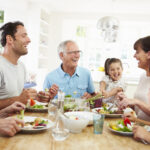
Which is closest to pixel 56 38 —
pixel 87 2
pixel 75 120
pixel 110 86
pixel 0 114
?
pixel 87 2

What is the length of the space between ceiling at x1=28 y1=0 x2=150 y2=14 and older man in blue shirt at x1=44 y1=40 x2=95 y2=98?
330 centimetres

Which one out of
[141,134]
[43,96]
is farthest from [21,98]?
[141,134]

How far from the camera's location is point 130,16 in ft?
21.7

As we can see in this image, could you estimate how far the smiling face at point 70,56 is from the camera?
8.37 feet

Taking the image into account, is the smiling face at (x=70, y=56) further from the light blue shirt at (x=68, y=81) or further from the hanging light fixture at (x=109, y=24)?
the hanging light fixture at (x=109, y=24)

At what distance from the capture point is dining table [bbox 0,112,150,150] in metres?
1.01

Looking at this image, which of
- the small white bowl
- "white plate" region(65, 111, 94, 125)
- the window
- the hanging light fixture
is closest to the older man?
"white plate" region(65, 111, 94, 125)

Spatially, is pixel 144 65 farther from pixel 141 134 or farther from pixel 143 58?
pixel 141 134

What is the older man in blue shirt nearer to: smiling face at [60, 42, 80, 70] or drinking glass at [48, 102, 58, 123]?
smiling face at [60, 42, 80, 70]

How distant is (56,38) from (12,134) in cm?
583

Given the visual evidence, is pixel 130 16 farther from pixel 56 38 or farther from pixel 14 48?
pixel 14 48

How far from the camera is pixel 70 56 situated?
2.57 m

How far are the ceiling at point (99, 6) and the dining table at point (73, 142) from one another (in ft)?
15.7

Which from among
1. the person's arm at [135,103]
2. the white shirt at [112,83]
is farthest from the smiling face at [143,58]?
the white shirt at [112,83]
